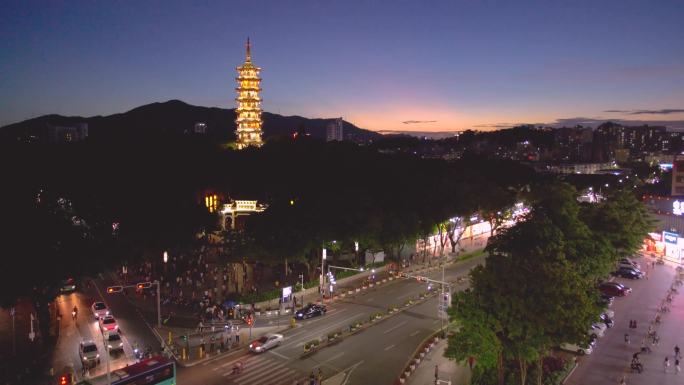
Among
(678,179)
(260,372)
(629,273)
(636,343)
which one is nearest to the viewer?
(260,372)

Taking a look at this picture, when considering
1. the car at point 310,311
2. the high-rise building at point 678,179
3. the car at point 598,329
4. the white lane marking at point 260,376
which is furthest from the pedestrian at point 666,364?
the high-rise building at point 678,179

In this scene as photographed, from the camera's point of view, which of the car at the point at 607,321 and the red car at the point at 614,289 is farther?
the red car at the point at 614,289

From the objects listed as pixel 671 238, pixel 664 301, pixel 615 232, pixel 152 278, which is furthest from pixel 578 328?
pixel 671 238

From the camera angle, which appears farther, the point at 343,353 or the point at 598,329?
the point at 598,329

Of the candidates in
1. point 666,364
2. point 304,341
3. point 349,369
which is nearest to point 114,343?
point 304,341

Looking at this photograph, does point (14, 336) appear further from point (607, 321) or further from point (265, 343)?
point (607, 321)

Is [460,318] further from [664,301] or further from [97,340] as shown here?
[664,301]

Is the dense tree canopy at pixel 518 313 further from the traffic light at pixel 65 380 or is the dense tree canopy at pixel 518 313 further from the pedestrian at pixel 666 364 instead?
the traffic light at pixel 65 380
